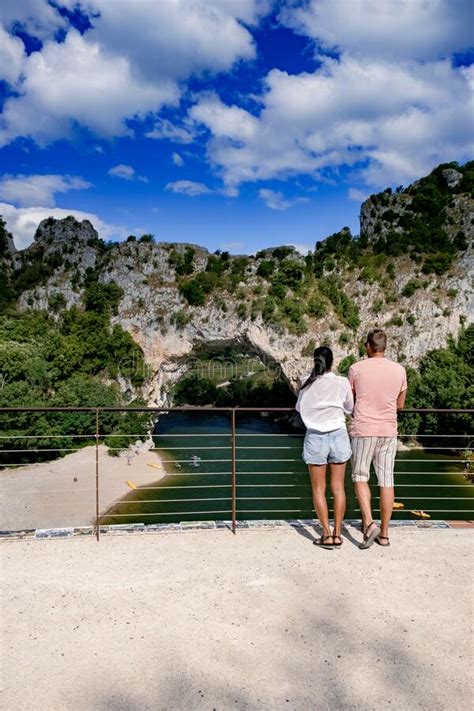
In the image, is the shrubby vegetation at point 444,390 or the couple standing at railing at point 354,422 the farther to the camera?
the shrubby vegetation at point 444,390

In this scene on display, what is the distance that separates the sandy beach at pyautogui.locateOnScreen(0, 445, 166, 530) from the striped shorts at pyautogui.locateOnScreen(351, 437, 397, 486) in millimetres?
13337

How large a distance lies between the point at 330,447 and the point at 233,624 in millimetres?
1570

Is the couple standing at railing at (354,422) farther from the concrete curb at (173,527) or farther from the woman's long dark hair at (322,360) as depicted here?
the concrete curb at (173,527)

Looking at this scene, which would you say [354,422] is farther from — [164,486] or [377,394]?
[164,486]

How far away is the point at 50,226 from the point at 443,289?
32191 mm

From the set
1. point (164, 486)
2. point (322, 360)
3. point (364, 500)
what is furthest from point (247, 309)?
point (322, 360)

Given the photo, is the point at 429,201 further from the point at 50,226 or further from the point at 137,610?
the point at 137,610

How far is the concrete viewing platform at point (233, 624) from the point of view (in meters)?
2.46

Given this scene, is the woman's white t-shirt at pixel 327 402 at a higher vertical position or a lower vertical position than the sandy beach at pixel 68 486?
higher

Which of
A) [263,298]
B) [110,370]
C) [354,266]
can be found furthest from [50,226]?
[354,266]

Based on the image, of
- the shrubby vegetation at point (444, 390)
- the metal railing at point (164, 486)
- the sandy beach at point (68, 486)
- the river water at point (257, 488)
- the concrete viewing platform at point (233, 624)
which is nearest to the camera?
the concrete viewing platform at point (233, 624)

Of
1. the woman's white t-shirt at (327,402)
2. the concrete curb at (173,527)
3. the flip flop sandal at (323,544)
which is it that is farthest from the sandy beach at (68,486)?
the woman's white t-shirt at (327,402)

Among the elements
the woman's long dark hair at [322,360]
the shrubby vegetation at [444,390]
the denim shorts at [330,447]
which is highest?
the woman's long dark hair at [322,360]

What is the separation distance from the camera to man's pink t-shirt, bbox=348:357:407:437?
4.04 meters
